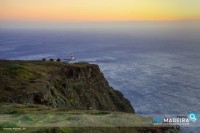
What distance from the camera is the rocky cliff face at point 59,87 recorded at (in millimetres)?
41750

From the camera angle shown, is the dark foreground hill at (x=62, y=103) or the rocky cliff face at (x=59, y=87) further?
the rocky cliff face at (x=59, y=87)

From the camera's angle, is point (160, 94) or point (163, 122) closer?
point (163, 122)

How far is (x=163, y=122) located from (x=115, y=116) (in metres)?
3.51

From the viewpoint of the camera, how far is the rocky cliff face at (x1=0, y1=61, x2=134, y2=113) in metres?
41.8

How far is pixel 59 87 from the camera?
55.6m

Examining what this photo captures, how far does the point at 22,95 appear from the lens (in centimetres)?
4003

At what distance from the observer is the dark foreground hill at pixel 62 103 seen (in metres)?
21.5

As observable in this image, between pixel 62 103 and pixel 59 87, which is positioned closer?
pixel 62 103

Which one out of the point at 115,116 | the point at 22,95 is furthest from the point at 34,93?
the point at 115,116

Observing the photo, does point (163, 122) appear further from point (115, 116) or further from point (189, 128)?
point (189, 128)

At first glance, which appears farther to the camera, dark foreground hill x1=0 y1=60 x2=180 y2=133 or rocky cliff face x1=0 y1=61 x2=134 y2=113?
rocky cliff face x1=0 y1=61 x2=134 y2=113

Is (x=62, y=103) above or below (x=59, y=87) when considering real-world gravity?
below

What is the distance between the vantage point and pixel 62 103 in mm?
46844

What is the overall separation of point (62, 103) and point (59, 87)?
9077 millimetres
